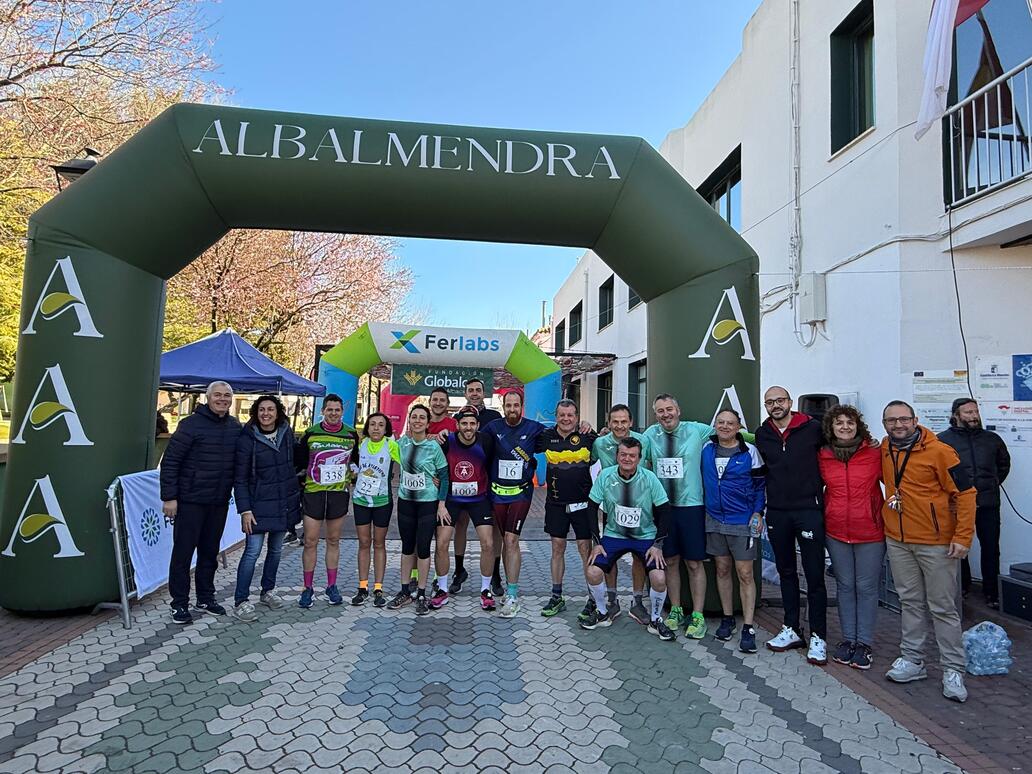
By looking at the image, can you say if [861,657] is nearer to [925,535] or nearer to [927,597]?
[927,597]

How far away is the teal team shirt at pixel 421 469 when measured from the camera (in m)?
4.80

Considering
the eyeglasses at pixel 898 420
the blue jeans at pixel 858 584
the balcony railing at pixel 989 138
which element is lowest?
the blue jeans at pixel 858 584

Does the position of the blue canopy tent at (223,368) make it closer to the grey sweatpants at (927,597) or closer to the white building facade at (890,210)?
the white building facade at (890,210)

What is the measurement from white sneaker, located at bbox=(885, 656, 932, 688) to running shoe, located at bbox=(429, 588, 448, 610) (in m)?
3.21

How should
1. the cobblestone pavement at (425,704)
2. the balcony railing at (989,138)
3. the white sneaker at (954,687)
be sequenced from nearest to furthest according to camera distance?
the cobblestone pavement at (425,704) < the white sneaker at (954,687) < the balcony railing at (989,138)

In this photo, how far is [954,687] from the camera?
3463 mm

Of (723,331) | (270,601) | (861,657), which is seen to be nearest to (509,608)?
(270,601)

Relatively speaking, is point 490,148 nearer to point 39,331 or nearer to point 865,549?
point 39,331

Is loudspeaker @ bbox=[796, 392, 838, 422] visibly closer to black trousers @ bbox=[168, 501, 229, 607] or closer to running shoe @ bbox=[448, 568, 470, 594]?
running shoe @ bbox=[448, 568, 470, 594]

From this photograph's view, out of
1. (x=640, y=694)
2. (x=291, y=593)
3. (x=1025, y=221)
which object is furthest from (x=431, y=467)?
(x=1025, y=221)

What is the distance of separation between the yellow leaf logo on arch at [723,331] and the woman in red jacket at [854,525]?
116 cm

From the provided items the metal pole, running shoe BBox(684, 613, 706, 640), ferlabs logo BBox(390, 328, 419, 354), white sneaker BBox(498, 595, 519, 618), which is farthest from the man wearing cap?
ferlabs logo BBox(390, 328, 419, 354)

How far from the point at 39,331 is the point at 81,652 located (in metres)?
2.36

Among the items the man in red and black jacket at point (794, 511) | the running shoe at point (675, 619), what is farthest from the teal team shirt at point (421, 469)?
the man in red and black jacket at point (794, 511)
